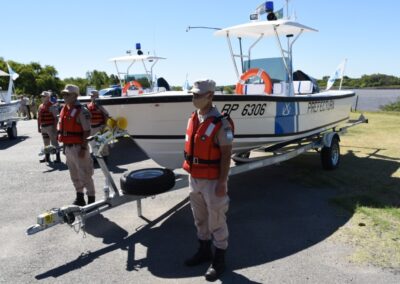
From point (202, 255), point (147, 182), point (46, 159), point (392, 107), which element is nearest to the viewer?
point (202, 255)

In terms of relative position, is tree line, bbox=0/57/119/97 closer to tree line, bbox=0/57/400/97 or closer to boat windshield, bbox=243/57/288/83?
tree line, bbox=0/57/400/97

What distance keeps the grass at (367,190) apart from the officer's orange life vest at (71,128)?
11.1 ft

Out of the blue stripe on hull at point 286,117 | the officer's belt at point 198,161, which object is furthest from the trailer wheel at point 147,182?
the blue stripe on hull at point 286,117

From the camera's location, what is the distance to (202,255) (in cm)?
364

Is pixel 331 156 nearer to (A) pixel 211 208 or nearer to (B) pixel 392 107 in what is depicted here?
(A) pixel 211 208

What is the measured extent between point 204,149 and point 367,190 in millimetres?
3716

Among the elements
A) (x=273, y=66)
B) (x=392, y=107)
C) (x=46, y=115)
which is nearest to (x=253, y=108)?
(x=273, y=66)

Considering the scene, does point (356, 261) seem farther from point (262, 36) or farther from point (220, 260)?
point (262, 36)

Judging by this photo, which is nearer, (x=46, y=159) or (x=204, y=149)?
(x=204, y=149)

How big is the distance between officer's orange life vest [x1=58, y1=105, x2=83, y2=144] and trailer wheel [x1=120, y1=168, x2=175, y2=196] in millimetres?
1063

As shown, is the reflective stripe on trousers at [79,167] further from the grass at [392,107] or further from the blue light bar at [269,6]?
the grass at [392,107]

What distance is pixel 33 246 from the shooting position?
161 inches

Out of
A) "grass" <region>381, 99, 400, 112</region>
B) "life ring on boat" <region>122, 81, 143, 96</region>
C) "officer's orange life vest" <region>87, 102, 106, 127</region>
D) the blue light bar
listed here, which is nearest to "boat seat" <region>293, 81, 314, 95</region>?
the blue light bar

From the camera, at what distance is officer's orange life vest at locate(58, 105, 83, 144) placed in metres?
4.96
